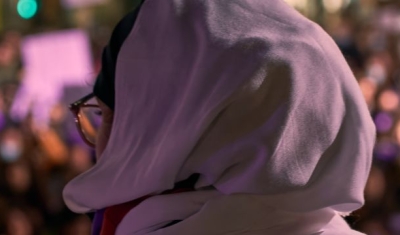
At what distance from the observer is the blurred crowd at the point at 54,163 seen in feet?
9.38

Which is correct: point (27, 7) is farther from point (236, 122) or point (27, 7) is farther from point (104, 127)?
point (236, 122)

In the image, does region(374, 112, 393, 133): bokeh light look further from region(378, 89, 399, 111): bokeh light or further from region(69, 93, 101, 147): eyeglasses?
region(69, 93, 101, 147): eyeglasses

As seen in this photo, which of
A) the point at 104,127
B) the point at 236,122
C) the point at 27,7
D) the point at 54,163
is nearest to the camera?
the point at 236,122

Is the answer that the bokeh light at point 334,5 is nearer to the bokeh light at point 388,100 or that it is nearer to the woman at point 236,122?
the bokeh light at point 388,100

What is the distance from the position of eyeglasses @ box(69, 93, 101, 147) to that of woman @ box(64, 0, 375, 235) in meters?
0.18

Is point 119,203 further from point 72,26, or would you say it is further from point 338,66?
point 72,26

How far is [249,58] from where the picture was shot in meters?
0.80

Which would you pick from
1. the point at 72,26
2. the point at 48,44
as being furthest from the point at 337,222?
the point at 72,26

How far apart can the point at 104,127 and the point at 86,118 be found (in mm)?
124

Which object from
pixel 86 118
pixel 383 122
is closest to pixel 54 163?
pixel 383 122

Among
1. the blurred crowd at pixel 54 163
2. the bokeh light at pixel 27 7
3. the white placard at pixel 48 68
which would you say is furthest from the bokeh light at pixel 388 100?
the bokeh light at pixel 27 7

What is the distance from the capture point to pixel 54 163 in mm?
2912

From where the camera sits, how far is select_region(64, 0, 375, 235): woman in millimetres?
803

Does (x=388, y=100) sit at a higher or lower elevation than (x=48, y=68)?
lower
